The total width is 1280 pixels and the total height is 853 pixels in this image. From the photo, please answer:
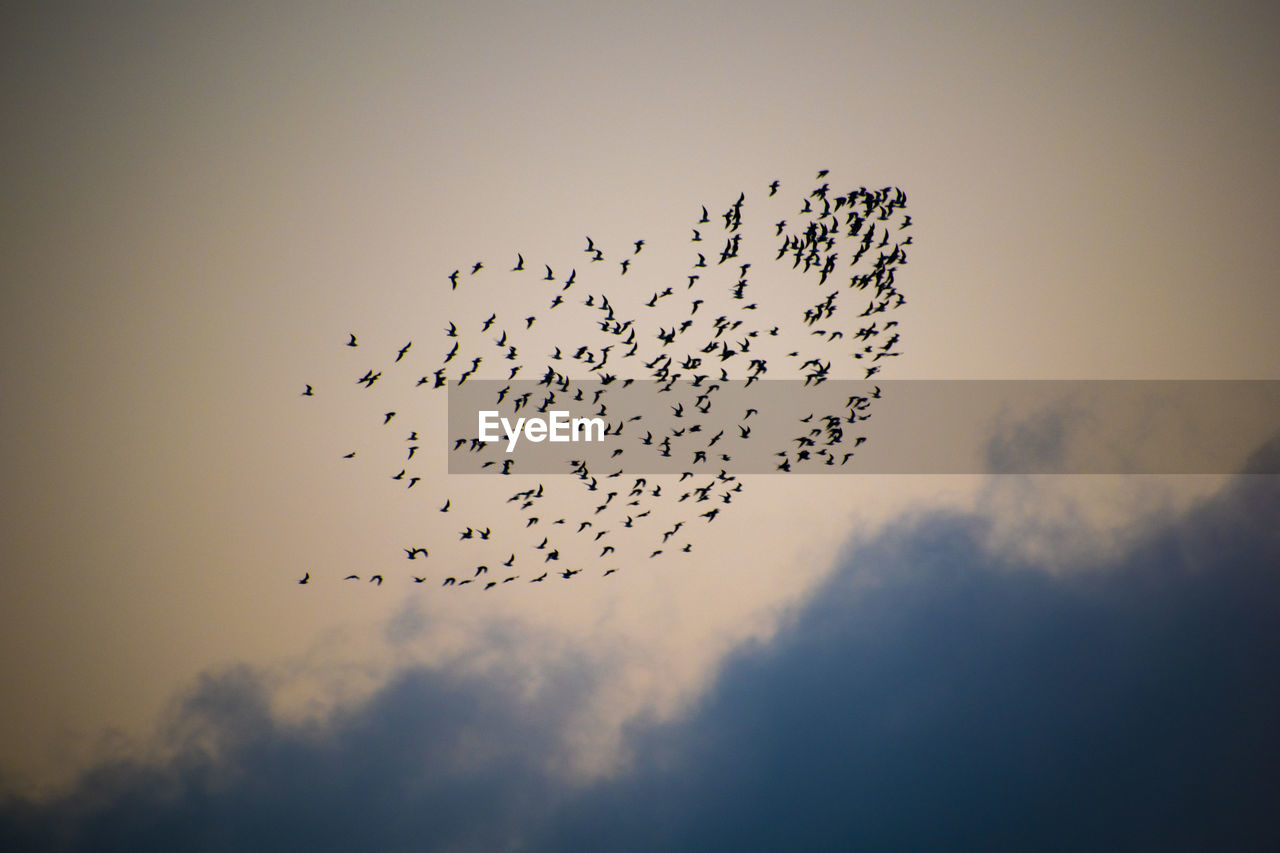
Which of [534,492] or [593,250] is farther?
[534,492]

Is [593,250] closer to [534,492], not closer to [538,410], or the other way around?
[538,410]

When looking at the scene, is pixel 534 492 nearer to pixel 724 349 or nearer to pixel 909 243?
pixel 724 349

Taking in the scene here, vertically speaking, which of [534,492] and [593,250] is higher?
[593,250]

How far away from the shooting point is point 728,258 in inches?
1245

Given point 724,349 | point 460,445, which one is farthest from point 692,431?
point 460,445

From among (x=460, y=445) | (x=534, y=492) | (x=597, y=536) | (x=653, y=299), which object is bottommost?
(x=597, y=536)

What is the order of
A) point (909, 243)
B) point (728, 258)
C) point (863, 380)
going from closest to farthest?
point (728, 258)
point (909, 243)
point (863, 380)

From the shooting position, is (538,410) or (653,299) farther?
(538,410)

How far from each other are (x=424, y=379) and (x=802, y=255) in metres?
18.5

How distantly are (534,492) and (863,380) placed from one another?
18359mm

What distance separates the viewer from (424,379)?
33.5 metres

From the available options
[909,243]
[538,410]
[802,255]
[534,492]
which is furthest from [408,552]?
[909,243]

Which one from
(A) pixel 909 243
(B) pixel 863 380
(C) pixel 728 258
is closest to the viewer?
(C) pixel 728 258

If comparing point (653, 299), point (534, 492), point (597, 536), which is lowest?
point (597, 536)
